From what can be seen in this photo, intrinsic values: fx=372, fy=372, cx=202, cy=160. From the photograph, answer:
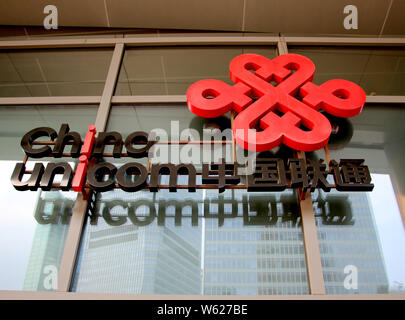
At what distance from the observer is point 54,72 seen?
211 inches

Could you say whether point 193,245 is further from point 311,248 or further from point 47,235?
point 47,235

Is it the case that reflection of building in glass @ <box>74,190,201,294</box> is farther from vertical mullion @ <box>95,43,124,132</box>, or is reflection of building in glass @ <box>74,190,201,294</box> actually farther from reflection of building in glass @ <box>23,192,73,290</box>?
vertical mullion @ <box>95,43,124,132</box>

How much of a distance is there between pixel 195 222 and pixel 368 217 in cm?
177

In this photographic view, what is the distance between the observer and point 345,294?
323 cm

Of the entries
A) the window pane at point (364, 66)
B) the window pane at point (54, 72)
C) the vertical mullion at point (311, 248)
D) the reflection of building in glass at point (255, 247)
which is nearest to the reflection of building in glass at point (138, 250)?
the reflection of building in glass at point (255, 247)

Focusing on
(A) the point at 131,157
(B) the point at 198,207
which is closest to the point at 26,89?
(A) the point at 131,157

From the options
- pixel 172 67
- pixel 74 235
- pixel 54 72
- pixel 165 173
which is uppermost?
pixel 172 67

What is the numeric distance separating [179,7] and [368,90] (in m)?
3.05

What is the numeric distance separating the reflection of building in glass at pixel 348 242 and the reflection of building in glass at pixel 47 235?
100 inches

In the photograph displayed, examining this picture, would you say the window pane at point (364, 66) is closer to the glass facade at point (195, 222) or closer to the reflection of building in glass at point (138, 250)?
the glass facade at point (195, 222)

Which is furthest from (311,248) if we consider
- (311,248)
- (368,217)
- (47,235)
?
(47,235)

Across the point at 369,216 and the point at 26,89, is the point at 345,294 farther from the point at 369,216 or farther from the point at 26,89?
the point at 26,89

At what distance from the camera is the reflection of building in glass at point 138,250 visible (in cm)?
342
